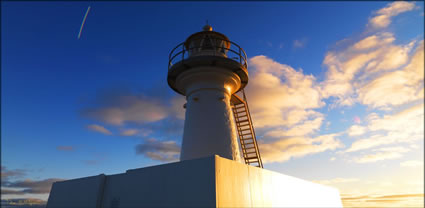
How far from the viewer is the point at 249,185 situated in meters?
6.97

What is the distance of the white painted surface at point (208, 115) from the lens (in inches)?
367

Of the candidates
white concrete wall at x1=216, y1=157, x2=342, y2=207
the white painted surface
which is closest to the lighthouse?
the white painted surface

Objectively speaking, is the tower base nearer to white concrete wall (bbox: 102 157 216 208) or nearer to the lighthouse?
white concrete wall (bbox: 102 157 216 208)

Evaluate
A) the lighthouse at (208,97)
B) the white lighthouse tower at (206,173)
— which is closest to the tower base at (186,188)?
the white lighthouse tower at (206,173)

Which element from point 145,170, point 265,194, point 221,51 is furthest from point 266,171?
point 221,51

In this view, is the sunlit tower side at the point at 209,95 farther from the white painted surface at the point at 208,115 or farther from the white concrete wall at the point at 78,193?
the white concrete wall at the point at 78,193

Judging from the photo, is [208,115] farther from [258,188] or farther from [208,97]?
[258,188]

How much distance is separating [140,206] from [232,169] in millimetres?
2896

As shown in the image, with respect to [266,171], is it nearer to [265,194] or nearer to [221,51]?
[265,194]

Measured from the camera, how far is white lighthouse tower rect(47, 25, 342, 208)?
6.10 metres

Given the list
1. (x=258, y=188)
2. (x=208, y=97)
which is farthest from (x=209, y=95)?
(x=258, y=188)

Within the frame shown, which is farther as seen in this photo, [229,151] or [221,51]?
[221,51]

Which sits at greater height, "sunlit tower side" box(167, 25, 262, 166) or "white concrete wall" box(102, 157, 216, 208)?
"sunlit tower side" box(167, 25, 262, 166)

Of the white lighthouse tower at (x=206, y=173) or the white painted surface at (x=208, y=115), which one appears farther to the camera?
the white painted surface at (x=208, y=115)
